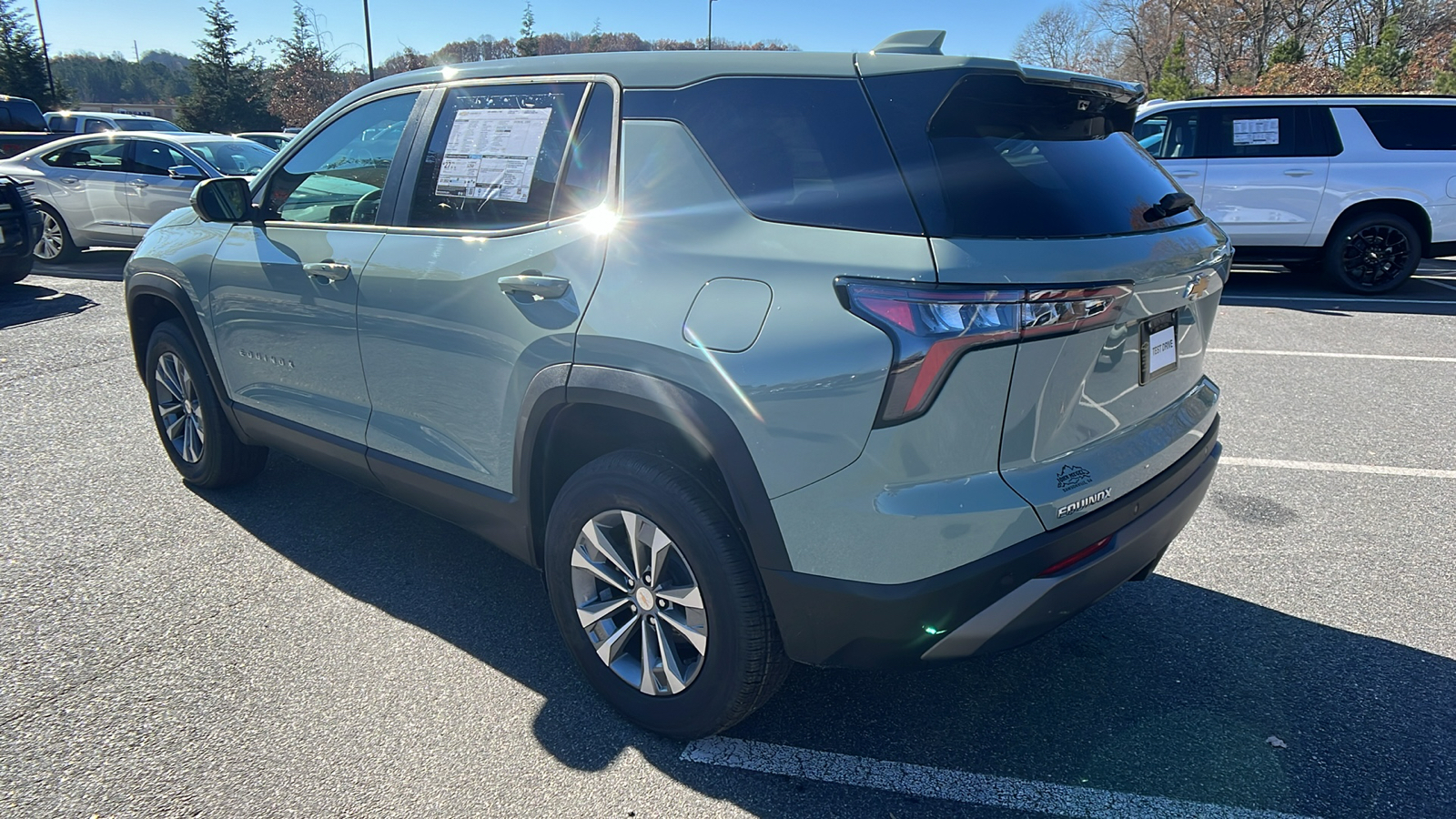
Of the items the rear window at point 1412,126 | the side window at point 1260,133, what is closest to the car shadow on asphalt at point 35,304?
the side window at point 1260,133

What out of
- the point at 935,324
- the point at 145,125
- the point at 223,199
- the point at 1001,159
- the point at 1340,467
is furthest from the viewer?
the point at 145,125

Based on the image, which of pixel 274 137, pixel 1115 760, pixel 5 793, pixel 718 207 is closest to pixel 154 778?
pixel 5 793

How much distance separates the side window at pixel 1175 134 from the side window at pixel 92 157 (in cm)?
1161

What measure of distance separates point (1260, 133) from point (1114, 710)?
850 centimetres

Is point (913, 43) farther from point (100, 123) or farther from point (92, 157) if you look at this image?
point (100, 123)

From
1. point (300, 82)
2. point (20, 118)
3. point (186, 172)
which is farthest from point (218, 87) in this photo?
point (186, 172)

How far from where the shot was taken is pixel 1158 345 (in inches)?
91.1

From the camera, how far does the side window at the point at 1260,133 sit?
8.96 meters

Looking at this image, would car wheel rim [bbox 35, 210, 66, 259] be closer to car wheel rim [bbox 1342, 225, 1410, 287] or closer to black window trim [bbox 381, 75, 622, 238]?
black window trim [bbox 381, 75, 622, 238]

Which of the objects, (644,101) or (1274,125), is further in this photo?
(1274,125)

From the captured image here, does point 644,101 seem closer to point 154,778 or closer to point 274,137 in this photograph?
point 154,778

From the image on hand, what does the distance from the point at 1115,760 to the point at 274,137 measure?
72.1 ft

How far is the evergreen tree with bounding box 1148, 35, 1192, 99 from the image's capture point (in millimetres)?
24953

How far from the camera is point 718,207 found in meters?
2.26
